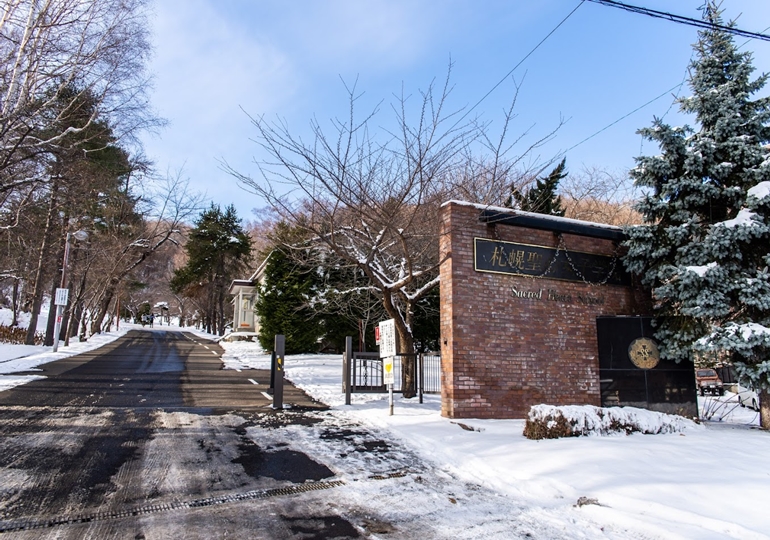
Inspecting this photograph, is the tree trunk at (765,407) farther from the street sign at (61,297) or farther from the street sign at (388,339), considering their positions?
the street sign at (61,297)

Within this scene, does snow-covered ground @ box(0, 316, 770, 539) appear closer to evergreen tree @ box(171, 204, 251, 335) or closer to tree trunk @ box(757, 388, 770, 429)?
tree trunk @ box(757, 388, 770, 429)

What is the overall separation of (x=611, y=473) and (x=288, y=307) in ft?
59.6

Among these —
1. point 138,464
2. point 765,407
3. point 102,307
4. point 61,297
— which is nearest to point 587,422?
point 765,407

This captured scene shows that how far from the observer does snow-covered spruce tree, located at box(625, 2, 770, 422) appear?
8.78m

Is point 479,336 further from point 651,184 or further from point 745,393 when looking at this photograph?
point 745,393

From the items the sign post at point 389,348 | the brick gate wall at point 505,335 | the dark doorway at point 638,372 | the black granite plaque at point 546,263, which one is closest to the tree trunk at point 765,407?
the dark doorway at point 638,372

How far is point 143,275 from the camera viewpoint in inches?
2320

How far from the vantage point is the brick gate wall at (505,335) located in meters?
8.78

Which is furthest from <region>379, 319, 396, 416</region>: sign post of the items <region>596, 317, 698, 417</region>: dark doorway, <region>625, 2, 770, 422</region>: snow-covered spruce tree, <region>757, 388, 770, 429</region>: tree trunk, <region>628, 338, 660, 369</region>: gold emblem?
<region>757, 388, 770, 429</region>: tree trunk

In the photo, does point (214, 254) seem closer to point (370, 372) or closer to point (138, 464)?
point (370, 372)

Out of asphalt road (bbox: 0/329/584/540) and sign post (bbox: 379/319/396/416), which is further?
sign post (bbox: 379/319/396/416)

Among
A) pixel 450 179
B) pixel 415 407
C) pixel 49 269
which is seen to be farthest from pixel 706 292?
pixel 49 269

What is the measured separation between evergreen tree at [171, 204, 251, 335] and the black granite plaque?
4028cm

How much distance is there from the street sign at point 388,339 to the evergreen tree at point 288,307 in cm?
1277
